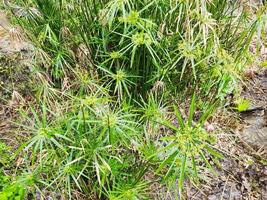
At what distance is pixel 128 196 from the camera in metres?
1.96

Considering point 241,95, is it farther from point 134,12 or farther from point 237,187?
point 134,12

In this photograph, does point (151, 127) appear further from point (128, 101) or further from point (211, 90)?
point (211, 90)

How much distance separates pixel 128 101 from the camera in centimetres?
244

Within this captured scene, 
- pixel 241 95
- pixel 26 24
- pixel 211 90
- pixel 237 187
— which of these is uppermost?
pixel 26 24

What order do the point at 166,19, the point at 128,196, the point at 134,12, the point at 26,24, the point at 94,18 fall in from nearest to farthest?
the point at 128,196 < the point at 134,12 < the point at 166,19 < the point at 94,18 < the point at 26,24

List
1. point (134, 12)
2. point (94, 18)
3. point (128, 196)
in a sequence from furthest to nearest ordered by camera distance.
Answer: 1. point (94, 18)
2. point (134, 12)
3. point (128, 196)

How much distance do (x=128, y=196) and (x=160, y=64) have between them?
90 cm

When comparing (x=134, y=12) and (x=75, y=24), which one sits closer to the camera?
(x=134, y=12)

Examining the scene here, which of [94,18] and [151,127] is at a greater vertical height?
[94,18]

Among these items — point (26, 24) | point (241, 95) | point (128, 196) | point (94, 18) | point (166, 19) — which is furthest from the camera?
point (241, 95)

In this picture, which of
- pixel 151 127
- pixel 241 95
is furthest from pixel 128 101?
pixel 241 95

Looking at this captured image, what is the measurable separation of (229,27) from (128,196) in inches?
52.5

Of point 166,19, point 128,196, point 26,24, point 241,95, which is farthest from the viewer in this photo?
point 241,95

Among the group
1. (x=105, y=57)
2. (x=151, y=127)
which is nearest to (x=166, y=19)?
(x=105, y=57)
